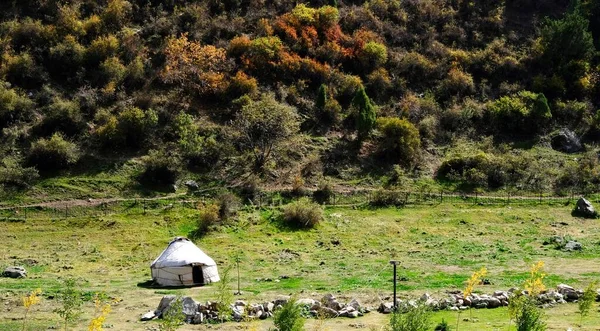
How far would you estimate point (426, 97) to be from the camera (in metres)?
65.2

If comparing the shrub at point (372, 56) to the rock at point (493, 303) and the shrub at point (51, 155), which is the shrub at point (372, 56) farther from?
the rock at point (493, 303)

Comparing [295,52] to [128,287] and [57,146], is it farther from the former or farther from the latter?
[128,287]

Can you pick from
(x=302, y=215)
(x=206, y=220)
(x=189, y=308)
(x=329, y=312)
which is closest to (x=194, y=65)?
(x=206, y=220)

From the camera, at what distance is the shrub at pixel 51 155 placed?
2034 inches

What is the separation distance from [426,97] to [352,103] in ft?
30.0

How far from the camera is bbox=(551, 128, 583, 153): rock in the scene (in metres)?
61.0

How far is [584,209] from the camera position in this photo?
5025 cm

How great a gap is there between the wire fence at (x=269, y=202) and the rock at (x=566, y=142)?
25.5 feet

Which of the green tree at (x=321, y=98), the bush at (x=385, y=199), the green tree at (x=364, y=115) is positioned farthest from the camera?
the green tree at (x=321, y=98)

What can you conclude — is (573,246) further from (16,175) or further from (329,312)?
(16,175)

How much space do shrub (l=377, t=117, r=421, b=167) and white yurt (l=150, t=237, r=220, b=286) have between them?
82.1 feet

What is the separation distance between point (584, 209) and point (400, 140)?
1536cm

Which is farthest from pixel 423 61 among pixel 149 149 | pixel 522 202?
pixel 149 149

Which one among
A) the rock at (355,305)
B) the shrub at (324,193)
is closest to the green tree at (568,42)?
the shrub at (324,193)
